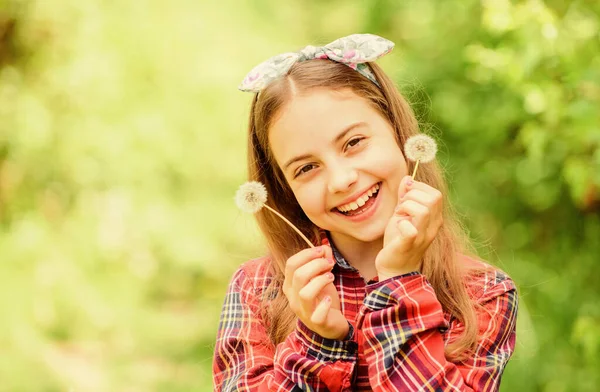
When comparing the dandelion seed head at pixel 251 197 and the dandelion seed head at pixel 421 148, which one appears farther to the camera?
the dandelion seed head at pixel 251 197

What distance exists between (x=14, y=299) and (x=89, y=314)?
0.54 m

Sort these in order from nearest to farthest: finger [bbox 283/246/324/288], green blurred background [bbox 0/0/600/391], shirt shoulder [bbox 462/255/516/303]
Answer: finger [bbox 283/246/324/288] < shirt shoulder [bbox 462/255/516/303] < green blurred background [bbox 0/0/600/391]

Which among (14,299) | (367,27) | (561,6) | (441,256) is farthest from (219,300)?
(441,256)

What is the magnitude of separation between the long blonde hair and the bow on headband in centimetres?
2

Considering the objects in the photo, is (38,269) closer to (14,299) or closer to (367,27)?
(14,299)

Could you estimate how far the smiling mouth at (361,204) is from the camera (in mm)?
→ 1852

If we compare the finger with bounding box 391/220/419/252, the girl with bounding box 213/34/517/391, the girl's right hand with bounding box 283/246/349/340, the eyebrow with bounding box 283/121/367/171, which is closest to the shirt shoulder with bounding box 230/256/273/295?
the girl with bounding box 213/34/517/391

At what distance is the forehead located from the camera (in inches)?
72.3

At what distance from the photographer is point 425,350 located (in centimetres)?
170

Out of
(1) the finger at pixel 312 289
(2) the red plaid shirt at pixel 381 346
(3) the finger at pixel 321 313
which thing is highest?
(1) the finger at pixel 312 289

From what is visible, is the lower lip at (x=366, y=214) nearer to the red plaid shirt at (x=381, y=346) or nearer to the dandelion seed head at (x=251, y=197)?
the red plaid shirt at (x=381, y=346)

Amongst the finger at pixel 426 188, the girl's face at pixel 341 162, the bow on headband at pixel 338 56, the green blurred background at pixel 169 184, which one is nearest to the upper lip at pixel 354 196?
the girl's face at pixel 341 162

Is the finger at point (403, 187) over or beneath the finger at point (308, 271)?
over

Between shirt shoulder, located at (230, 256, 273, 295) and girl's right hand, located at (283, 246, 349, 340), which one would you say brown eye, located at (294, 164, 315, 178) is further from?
shirt shoulder, located at (230, 256, 273, 295)
